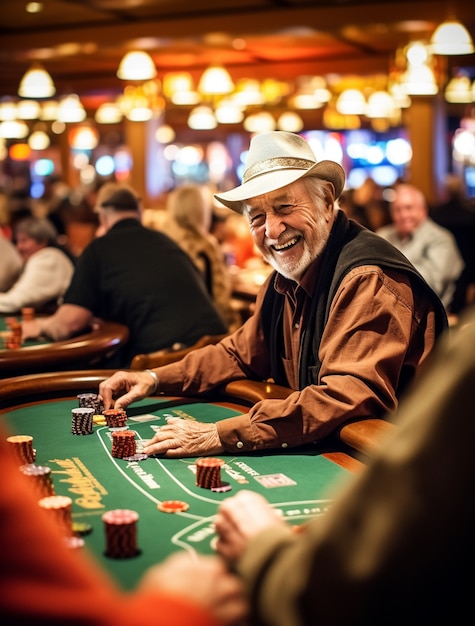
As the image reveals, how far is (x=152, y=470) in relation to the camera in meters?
2.34

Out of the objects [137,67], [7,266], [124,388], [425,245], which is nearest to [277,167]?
[124,388]

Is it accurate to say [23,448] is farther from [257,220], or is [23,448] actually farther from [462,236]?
[462,236]

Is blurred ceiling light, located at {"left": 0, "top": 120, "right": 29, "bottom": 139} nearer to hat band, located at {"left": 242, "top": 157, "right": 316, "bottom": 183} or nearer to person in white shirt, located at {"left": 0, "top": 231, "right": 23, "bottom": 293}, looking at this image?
person in white shirt, located at {"left": 0, "top": 231, "right": 23, "bottom": 293}

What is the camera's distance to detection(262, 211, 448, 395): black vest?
2795mm

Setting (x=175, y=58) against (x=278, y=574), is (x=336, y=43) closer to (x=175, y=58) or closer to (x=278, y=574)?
(x=175, y=58)

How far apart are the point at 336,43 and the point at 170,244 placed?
26.1 feet

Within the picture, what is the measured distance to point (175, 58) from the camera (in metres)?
13.7

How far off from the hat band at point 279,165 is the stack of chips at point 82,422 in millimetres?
980

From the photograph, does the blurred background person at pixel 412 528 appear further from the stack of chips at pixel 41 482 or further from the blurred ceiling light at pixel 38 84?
the blurred ceiling light at pixel 38 84

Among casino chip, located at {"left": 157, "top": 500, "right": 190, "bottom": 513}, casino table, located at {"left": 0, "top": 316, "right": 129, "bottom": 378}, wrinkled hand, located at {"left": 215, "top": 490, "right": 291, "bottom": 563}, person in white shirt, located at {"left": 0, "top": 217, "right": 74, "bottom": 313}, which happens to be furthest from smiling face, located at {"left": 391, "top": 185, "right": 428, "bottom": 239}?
wrinkled hand, located at {"left": 215, "top": 490, "right": 291, "bottom": 563}

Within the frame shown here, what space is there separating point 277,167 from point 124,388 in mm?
902

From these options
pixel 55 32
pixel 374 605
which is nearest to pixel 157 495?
pixel 374 605

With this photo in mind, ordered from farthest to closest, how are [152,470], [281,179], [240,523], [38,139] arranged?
1. [38,139]
2. [281,179]
3. [152,470]
4. [240,523]

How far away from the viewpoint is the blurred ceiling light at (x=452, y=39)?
6.98m
